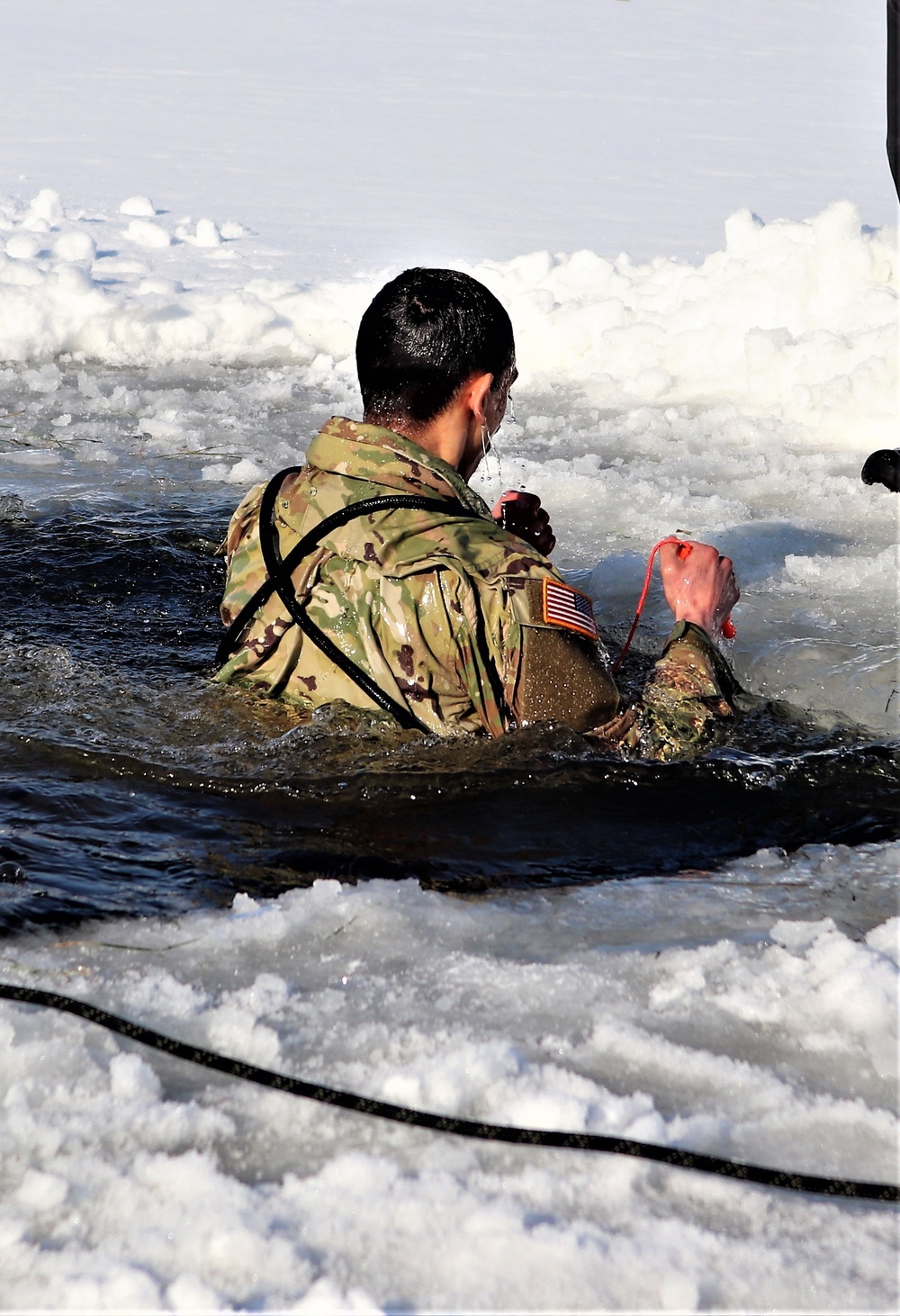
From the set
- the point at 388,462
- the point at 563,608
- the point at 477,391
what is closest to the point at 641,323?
the point at 477,391

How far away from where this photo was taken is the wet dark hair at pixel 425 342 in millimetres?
3037

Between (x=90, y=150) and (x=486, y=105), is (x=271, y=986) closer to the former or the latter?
(x=90, y=150)

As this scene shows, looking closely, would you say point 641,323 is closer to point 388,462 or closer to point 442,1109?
point 388,462

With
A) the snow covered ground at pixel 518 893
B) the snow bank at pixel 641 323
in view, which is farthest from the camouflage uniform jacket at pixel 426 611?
the snow bank at pixel 641 323

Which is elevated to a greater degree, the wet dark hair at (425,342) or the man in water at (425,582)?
the wet dark hair at (425,342)

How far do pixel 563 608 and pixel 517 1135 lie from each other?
1232 mm

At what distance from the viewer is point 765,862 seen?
2.93 metres

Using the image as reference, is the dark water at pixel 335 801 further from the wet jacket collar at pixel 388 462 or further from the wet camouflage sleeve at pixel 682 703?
the wet jacket collar at pixel 388 462

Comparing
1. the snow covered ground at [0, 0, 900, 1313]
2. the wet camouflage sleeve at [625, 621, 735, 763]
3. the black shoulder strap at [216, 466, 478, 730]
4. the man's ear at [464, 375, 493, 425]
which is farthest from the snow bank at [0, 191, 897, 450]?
the black shoulder strap at [216, 466, 478, 730]

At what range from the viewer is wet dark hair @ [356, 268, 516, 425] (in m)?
3.04

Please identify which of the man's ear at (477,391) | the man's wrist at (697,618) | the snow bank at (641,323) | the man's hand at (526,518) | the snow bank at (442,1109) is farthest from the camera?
the snow bank at (641,323)

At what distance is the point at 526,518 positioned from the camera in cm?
354

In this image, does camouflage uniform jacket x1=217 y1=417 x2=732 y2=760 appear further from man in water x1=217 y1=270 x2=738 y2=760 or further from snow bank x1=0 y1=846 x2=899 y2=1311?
snow bank x1=0 y1=846 x2=899 y2=1311

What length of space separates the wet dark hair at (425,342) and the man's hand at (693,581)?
71cm
